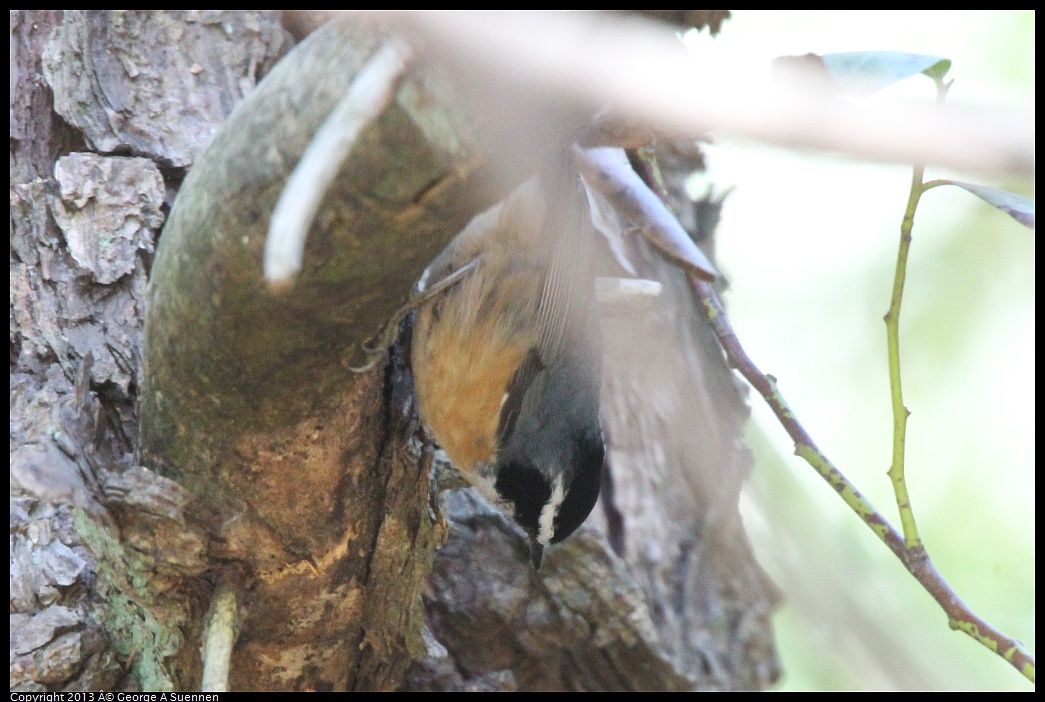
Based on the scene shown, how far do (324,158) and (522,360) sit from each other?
126cm

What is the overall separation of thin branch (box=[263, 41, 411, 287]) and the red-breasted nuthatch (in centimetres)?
81

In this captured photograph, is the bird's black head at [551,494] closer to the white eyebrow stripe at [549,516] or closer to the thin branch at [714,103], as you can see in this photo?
the white eyebrow stripe at [549,516]

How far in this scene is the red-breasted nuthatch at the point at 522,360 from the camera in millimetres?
1804

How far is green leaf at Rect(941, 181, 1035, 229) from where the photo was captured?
1.17 m

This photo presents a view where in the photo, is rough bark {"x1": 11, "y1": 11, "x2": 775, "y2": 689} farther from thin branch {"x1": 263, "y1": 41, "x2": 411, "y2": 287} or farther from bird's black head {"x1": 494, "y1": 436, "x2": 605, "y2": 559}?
bird's black head {"x1": 494, "y1": 436, "x2": 605, "y2": 559}

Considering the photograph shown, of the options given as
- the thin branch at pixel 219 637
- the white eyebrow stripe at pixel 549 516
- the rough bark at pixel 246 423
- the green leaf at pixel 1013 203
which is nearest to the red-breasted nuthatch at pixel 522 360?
the white eyebrow stripe at pixel 549 516

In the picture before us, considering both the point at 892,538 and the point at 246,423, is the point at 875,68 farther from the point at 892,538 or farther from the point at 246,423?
the point at 246,423

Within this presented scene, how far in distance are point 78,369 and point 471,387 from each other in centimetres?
80

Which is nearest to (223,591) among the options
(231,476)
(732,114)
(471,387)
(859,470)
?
(231,476)

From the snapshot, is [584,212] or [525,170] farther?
[584,212]

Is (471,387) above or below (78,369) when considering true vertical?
below

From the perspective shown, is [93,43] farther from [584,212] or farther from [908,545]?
[908,545]

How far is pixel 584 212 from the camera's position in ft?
6.25

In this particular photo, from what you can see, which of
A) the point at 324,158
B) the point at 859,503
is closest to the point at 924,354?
the point at 859,503
